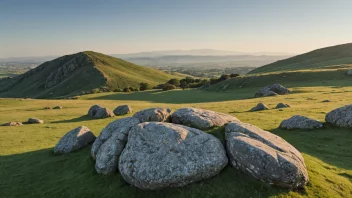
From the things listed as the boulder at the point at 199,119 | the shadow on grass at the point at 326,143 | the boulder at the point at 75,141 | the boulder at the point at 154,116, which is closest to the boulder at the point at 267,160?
the boulder at the point at 199,119

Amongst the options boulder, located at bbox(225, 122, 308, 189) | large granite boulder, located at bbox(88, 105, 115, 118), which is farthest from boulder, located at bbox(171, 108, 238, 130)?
large granite boulder, located at bbox(88, 105, 115, 118)

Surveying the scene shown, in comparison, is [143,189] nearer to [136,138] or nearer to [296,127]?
[136,138]

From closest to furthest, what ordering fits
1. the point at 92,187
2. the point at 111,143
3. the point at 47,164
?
the point at 92,187, the point at 111,143, the point at 47,164

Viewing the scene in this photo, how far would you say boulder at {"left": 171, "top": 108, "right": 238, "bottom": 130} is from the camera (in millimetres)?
22234

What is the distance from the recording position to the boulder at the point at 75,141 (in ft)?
84.9

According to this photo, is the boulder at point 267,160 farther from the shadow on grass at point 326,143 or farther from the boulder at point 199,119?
the shadow on grass at point 326,143

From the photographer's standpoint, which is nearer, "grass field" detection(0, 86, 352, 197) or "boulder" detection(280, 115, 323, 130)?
"grass field" detection(0, 86, 352, 197)

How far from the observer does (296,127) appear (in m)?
30.8

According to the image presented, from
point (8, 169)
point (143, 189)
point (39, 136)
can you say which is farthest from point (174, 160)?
point (39, 136)

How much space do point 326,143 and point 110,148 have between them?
20885mm

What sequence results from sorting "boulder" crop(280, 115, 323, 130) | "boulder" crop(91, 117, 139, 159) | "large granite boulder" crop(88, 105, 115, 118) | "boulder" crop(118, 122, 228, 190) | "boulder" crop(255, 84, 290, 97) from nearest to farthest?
"boulder" crop(118, 122, 228, 190) → "boulder" crop(91, 117, 139, 159) → "boulder" crop(280, 115, 323, 130) → "large granite boulder" crop(88, 105, 115, 118) → "boulder" crop(255, 84, 290, 97)

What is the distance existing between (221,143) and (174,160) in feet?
13.5

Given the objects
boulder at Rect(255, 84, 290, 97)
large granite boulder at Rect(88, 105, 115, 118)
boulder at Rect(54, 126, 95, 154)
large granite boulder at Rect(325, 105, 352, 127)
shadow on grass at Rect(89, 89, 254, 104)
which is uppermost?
large granite boulder at Rect(325, 105, 352, 127)

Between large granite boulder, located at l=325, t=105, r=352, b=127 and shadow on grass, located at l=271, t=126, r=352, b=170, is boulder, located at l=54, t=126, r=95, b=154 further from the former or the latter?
large granite boulder, located at l=325, t=105, r=352, b=127
